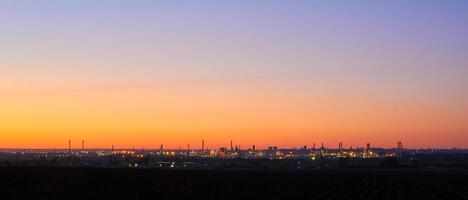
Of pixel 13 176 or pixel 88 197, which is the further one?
pixel 13 176

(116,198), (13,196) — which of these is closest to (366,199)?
(116,198)

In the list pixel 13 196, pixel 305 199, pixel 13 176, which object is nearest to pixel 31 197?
pixel 13 196

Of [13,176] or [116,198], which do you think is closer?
[116,198]

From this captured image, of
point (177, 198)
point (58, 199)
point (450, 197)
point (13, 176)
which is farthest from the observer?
point (13, 176)

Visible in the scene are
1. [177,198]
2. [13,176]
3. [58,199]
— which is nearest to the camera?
[58,199]

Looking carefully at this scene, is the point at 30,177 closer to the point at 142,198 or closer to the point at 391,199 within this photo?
the point at 142,198

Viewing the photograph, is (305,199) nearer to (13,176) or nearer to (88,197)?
(88,197)

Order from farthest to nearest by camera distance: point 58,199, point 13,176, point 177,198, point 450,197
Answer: point 13,176 → point 450,197 → point 177,198 → point 58,199

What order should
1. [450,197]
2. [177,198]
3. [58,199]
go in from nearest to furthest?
Result: [58,199], [177,198], [450,197]
